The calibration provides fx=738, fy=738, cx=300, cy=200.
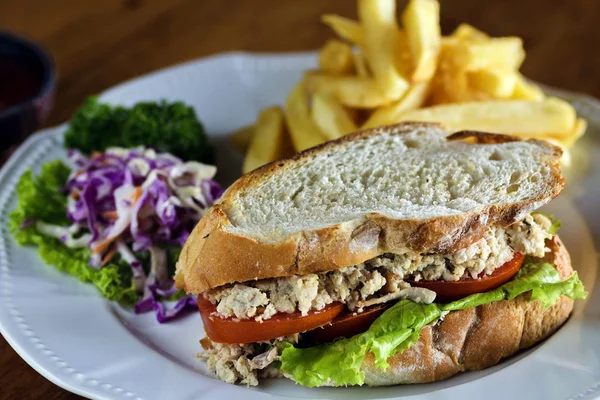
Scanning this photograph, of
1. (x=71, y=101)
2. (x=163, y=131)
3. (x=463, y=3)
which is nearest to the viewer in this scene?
(x=163, y=131)

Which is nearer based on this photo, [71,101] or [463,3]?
[71,101]

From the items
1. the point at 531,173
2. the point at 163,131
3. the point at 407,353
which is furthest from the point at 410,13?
the point at 407,353

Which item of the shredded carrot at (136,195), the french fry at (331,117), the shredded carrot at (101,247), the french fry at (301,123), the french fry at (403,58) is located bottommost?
the shredded carrot at (101,247)

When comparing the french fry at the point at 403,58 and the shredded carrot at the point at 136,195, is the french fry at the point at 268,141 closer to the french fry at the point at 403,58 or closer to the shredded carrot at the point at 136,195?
the shredded carrot at the point at 136,195

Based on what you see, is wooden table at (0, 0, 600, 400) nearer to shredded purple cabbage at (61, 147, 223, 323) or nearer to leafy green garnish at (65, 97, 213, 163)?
leafy green garnish at (65, 97, 213, 163)

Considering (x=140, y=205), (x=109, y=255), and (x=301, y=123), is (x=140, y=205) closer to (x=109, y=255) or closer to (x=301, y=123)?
(x=109, y=255)

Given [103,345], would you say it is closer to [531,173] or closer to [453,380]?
[453,380]

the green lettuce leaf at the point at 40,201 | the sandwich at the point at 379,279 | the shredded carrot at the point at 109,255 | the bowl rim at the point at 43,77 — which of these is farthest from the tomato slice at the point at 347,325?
the bowl rim at the point at 43,77
